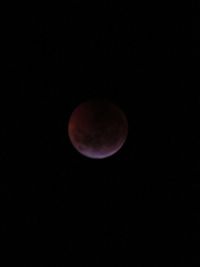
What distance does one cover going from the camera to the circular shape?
969cm

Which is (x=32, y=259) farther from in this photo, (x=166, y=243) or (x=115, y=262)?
(x=166, y=243)

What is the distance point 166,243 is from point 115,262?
302 centimetres

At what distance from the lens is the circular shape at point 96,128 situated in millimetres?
9688

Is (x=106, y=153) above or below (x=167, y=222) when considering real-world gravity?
below

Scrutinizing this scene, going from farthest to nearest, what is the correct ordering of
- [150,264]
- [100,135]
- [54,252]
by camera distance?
[54,252] → [150,264] → [100,135]

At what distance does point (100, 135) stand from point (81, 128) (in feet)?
1.56

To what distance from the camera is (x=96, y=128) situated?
379 inches

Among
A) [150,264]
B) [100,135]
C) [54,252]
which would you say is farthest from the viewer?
[54,252]

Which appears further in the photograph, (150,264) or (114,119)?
(150,264)

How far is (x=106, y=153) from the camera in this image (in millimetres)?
10109

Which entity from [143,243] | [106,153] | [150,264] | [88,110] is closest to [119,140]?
[106,153]

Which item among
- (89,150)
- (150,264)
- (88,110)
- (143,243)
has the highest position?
(143,243)

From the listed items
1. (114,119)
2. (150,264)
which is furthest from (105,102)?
(150,264)

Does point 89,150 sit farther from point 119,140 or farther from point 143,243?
point 143,243
